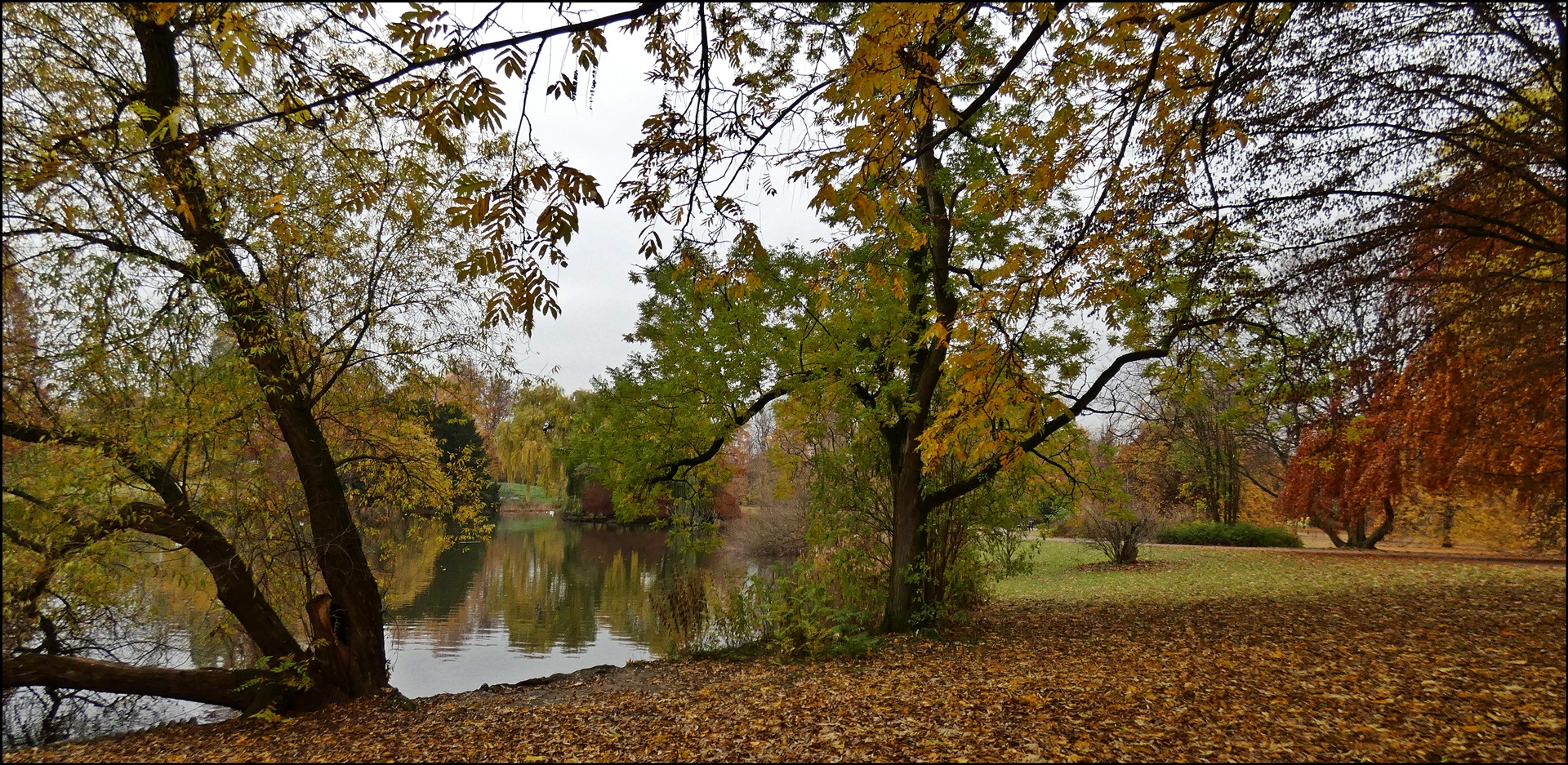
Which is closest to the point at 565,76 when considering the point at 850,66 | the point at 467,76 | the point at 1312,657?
the point at 467,76

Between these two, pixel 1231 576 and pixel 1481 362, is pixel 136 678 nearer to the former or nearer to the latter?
pixel 1481 362

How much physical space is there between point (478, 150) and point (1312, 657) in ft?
28.4

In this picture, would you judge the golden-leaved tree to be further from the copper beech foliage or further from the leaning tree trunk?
the copper beech foliage

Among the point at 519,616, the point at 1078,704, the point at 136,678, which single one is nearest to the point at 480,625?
the point at 519,616

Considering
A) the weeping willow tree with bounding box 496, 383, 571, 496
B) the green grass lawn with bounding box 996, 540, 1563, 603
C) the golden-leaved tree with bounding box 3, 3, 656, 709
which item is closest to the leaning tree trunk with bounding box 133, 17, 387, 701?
the golden-leaved tree with bounding box 3, 3, 656, 709

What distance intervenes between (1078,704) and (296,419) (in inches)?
277

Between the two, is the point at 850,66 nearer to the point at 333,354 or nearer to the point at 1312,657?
the point at 1312,657

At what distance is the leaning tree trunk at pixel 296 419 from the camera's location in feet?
17.6

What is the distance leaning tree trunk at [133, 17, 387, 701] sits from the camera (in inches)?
212

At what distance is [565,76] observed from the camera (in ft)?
10.1

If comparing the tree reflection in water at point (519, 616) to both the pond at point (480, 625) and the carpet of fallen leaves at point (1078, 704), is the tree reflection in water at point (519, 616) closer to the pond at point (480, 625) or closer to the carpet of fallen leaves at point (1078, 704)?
the pond at point (480, 625)

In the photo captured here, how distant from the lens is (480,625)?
513 inches

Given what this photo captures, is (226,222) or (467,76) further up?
(226,222)

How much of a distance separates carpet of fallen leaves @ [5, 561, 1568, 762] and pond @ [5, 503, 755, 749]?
1547 millimetres
